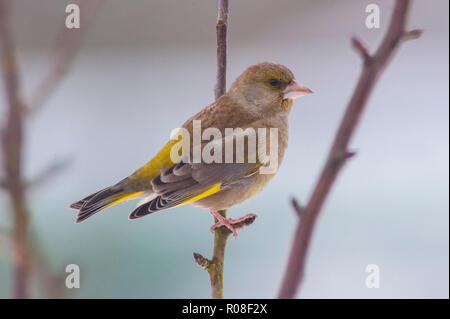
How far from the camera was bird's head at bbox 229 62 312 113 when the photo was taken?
2.51 ft

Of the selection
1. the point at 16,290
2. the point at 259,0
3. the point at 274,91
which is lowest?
the point at 16,290

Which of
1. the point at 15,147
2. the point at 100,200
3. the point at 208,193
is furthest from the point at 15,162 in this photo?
the point at 208,193

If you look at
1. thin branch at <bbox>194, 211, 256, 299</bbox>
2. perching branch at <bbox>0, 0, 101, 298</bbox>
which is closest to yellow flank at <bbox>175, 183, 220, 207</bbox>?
thin branch at <bbox>194, 211, 256, 299</bbox>

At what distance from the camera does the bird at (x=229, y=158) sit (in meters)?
0.74

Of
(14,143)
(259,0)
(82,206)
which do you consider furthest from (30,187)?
(259,0)

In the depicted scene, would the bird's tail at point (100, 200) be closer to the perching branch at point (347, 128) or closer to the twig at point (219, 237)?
the twig at point (219, 237)

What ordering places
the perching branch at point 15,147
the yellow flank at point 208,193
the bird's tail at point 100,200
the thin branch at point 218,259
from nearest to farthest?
the perching branch at point 15,147, the thin branch at point 218,259, the bird's tail at point 100,200, the yellow flank at point 208,193

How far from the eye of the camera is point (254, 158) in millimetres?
782

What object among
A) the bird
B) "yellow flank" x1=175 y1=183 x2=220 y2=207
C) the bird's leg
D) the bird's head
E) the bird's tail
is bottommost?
the bird's leg

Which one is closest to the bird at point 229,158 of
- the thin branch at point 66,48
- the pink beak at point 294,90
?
the pink beak at point 294,90

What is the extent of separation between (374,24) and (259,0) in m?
0.42

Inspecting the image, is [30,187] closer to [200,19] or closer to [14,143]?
[14,143]

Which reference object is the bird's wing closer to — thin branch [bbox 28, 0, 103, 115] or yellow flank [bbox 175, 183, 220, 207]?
yellow flank [bbox 175, 183, 220, 207]

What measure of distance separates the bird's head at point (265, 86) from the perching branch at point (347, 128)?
484mm
